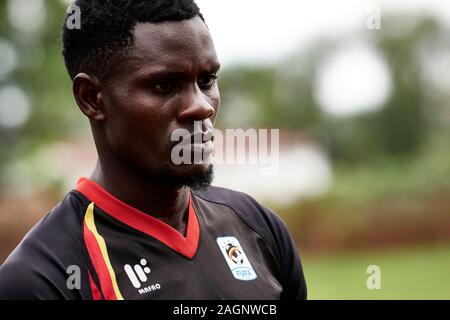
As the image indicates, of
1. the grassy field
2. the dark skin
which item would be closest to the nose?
the dark skin

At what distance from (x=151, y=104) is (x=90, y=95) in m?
0.31

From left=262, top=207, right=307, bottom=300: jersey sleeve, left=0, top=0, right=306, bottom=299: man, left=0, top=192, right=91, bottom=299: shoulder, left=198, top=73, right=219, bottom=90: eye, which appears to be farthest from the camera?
left=262, top=207, right=307, bottom=300: jersey sleeve

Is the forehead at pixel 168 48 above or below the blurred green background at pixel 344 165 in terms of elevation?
above

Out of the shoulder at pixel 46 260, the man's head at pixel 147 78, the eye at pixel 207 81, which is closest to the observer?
the shoulder at pixel 46 260

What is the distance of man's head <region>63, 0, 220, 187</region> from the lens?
8.75ft

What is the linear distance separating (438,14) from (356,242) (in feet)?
97.9

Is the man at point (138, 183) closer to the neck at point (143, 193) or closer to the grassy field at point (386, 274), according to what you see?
the neck at point (143, 193)

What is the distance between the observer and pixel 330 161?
154 feet

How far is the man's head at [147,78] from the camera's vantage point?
105 inches

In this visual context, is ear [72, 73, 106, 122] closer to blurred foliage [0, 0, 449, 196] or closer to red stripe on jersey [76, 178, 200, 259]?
red stripe on jersey [76, 178, 200, 259]

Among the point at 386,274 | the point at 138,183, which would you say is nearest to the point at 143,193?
the point at 138,183

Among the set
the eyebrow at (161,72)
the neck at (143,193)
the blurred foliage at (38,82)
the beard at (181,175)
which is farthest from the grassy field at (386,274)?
the eyebrow at (161,72)

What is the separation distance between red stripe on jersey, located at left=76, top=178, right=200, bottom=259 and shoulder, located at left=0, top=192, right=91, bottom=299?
0.37 feet

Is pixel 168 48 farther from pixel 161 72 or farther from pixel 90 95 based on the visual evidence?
pixel 90 95
